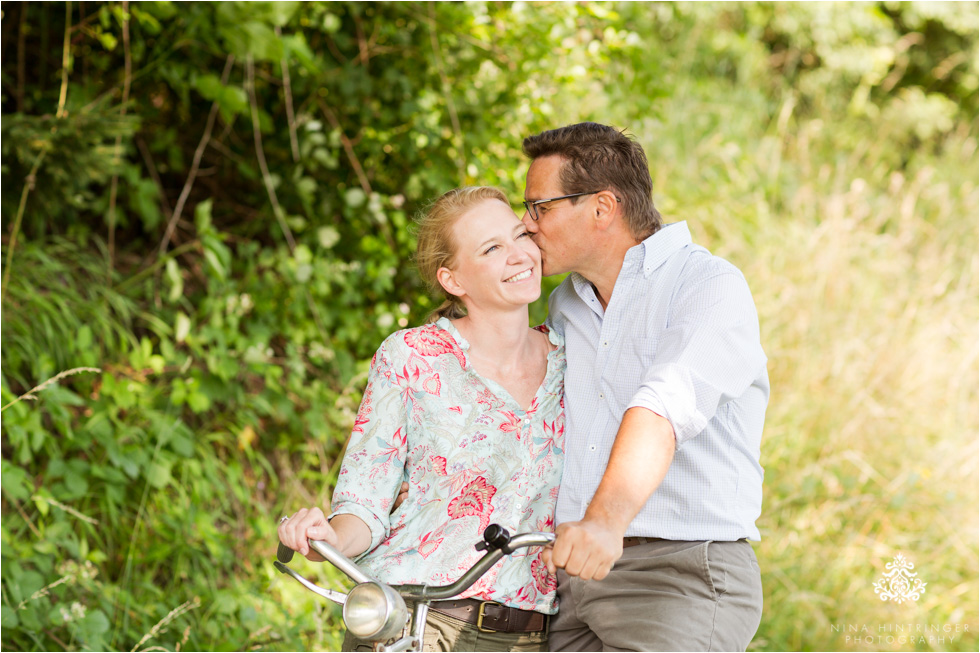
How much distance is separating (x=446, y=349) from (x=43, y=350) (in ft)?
7.24

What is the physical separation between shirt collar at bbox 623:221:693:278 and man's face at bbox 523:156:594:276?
0.48 ft

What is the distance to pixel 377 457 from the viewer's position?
220 centimetres

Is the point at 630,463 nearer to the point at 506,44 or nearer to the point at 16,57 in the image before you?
the point at 506,44

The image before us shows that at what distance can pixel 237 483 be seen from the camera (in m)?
3.88

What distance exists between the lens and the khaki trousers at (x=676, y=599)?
2.04m

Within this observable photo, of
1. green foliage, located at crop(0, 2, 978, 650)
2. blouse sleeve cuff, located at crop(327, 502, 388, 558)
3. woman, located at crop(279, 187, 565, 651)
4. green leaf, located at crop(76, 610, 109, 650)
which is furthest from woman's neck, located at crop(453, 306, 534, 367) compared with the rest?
green leaf, located at crop(76, 610, 109, 650)

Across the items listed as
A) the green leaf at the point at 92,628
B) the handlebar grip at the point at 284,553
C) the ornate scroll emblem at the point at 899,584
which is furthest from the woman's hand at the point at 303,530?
the ornate scroll emblem at the point at 899,584

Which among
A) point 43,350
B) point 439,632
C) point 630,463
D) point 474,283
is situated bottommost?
point 439,632

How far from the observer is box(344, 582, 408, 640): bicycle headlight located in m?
1.69

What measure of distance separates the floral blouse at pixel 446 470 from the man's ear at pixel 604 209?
55cm

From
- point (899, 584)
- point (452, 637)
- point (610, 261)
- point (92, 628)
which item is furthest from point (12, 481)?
point (899, 584)

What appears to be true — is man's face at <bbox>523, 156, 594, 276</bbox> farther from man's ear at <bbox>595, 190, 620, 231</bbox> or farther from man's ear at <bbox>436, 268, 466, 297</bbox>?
man's ear at <bbox>436, 268, 466, 297</bbox>

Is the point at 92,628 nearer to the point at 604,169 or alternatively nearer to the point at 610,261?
the point at 610,261

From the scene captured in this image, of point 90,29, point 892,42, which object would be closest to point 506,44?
point 90,29
